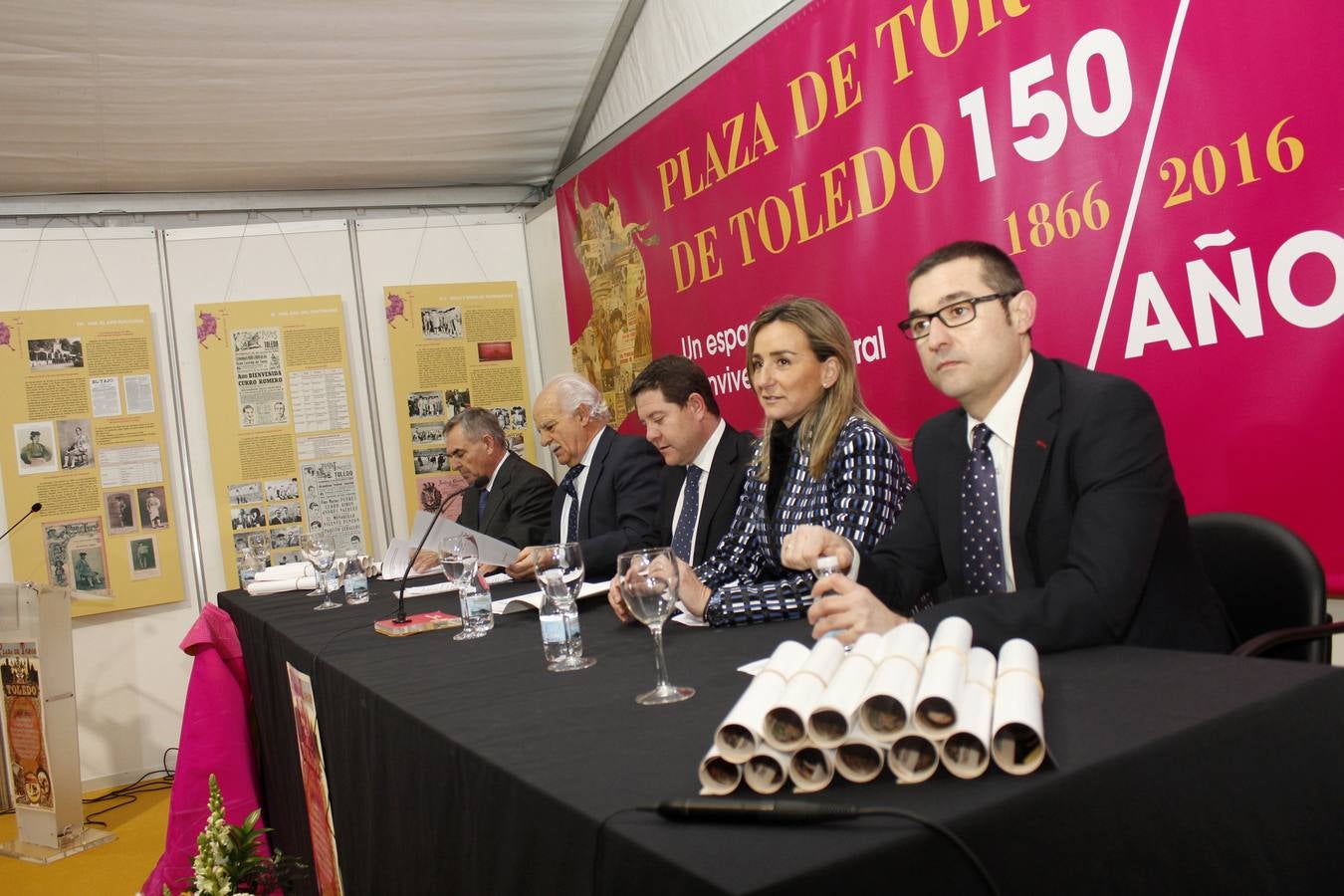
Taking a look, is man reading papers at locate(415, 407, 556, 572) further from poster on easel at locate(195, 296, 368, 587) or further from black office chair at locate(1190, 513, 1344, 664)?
black office chair at locate(1190, 513, 1344, 664)

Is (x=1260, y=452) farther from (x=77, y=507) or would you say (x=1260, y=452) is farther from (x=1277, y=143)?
(x=77, y=507)

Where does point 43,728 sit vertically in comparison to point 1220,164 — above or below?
below

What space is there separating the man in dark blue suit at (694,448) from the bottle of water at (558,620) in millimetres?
1232

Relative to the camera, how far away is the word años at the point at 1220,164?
2191 millimetres

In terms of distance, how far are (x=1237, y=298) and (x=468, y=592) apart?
1710mm

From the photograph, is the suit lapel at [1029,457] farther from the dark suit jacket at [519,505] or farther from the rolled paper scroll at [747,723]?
the dark suit jacket at [519,505]

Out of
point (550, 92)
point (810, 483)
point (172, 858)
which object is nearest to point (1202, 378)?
point (810, 483)

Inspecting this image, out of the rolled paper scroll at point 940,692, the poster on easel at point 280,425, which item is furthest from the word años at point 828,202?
the rolled paper scroll at point 940,692

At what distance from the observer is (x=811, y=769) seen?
94 cm

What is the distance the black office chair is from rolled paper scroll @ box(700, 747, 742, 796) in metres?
1.11

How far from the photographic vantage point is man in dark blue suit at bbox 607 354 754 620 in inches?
120

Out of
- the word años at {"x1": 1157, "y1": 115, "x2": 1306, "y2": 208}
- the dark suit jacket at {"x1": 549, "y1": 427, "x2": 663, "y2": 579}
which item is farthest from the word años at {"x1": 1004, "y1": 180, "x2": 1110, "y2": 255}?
the dark suit jacket at {"x1": 549, "y1": 427, "x2": 663, "y2": 579}

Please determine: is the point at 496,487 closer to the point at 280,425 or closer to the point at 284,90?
the point at 280,425

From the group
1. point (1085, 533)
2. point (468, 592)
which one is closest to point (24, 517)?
point (468, 592)
